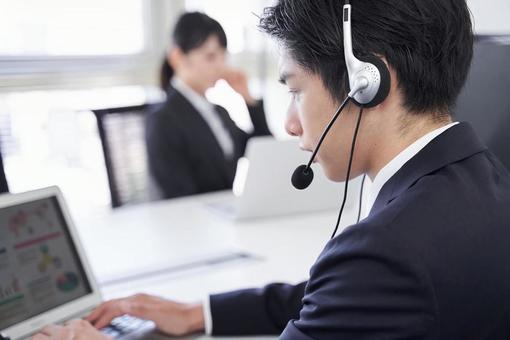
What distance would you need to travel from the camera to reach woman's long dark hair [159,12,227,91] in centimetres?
220

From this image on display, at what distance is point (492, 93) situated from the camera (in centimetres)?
103

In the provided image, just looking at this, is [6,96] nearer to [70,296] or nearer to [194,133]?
[194,133]

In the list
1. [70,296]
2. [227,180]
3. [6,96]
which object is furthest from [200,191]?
[70,296]

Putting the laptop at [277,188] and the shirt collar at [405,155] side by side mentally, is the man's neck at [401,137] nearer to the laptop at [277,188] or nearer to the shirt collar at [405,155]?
the shirt collar at [405,155]

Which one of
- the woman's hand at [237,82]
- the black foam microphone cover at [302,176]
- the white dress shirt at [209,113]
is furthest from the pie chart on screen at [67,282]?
the woman's hand at [237,82]

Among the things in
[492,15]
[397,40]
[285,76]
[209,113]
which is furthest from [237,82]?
[397,40]

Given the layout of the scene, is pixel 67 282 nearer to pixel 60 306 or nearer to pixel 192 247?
pixel 60 306

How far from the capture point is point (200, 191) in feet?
7.12

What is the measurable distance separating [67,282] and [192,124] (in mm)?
1264

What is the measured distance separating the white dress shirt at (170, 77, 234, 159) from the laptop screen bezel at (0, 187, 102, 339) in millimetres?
1259

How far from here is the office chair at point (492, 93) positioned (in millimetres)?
1008

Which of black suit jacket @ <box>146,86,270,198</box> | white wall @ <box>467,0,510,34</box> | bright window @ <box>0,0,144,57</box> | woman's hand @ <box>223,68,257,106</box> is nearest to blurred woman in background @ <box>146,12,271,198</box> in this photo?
black suit jacket @ <box>146,86,270,198</box>

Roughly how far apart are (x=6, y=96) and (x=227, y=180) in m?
1.07

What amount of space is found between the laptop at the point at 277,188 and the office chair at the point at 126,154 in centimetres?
51
